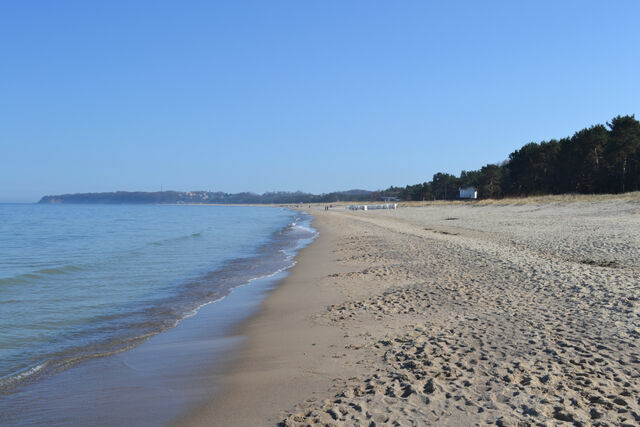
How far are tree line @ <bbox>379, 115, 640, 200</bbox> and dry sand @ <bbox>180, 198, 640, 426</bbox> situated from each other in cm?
4444

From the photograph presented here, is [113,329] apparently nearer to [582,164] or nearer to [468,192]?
[582,164]

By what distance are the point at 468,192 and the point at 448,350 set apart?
330 feet

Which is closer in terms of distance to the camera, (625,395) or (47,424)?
(625,395)

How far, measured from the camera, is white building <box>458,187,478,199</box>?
94.1 metres

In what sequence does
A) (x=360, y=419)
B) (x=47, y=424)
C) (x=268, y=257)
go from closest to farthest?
(x=360, y=419), (x=47, y=424), (x=268, y=257)

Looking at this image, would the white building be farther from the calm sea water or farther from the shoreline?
the shoreline

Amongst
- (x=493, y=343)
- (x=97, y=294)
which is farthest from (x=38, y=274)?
(x=493, y=343)

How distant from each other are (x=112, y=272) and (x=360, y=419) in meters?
13.4

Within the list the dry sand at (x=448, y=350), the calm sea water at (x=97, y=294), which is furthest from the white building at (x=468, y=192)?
the dry sand at (x=448, y=350)

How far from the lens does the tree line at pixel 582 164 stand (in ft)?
158

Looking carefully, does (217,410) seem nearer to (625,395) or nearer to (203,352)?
(203,352)

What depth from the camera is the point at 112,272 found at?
48.9 ft

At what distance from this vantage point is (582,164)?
5422 cm

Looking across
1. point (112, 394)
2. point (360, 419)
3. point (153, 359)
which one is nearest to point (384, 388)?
point (360, 419)
